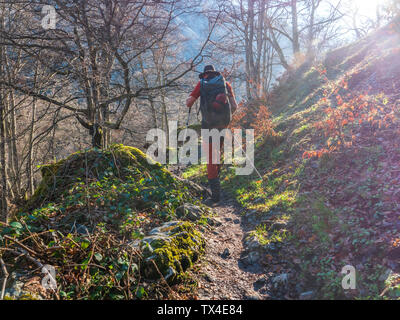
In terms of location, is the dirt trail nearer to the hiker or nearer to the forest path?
the forest path

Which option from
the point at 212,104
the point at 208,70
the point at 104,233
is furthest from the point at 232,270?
the point at 208,70

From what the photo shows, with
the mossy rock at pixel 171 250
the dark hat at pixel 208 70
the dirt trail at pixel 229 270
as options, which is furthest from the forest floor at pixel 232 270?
the dark hat at pixel 208 70

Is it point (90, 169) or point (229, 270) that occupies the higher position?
point (90, 169)

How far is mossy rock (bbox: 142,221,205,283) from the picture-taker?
2848mm

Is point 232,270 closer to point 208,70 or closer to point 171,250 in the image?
point 171,250

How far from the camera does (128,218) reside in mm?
3721

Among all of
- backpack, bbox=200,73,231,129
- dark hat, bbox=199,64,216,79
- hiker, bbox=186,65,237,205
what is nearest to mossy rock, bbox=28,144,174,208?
hiker, bbox=186,65,237,205

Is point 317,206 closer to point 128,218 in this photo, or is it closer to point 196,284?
point 196,284

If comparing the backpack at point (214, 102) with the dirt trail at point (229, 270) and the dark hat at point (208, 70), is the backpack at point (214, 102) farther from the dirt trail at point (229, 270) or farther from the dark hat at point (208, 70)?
the dirt trail at point (229, 270)

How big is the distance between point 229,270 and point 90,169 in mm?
2919

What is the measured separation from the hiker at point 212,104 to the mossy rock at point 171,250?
259 cm

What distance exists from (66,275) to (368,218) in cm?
378

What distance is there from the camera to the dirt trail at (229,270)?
9.88 ft

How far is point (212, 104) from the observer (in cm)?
600
